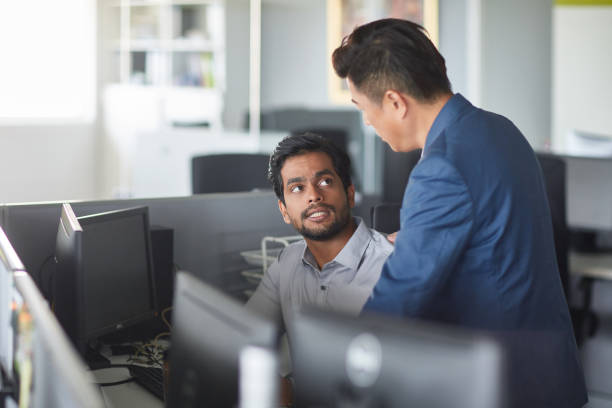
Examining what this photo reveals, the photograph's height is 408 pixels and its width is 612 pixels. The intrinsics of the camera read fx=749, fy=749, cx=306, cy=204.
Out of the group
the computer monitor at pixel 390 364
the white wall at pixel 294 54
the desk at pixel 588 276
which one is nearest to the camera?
the computer monitor at pixel 390 364

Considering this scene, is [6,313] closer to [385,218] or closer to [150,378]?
[150,378]

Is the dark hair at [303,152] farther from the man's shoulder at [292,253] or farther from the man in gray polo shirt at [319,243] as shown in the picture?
the man's shoulder at [292,253]

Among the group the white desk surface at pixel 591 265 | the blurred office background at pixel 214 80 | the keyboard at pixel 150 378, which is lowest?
the keyboard at pixel 150 378

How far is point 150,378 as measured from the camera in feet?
5.85

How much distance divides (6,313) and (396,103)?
857 millimetres

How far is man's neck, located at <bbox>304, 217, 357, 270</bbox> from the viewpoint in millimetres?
1917

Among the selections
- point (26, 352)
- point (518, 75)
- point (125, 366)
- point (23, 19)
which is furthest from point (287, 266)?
point (23, 19)

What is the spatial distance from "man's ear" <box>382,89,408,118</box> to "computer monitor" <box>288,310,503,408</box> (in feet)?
2.06

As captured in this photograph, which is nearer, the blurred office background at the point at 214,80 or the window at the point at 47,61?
the blurred office background at the point at 214,80

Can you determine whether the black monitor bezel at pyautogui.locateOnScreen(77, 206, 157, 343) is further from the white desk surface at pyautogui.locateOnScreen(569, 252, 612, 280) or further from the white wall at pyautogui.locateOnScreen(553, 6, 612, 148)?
the white wall at pyautogui.locateOnScreen(553, 6, 612, 148)

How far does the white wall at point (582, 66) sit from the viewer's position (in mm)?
5590

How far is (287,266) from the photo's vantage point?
1.97 meters

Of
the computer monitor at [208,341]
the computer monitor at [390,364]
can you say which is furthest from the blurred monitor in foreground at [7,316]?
the computer monitor at [390,364]

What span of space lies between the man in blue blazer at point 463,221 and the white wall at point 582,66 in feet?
14.3
